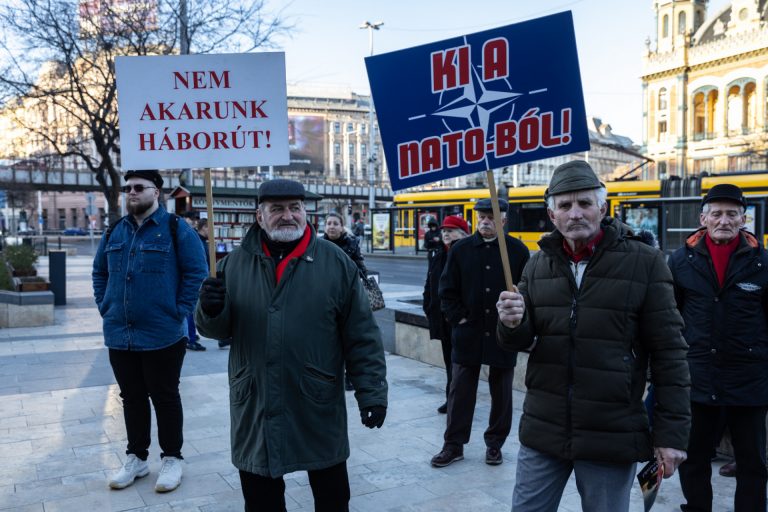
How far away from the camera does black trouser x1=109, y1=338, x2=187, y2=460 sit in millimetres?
4359

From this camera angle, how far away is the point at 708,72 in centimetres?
6303

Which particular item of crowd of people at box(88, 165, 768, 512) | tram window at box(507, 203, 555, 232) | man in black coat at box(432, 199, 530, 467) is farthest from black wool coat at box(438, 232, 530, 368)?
tram window at box(507, 203, 555, 232)

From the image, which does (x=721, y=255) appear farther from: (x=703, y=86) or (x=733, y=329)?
(x=703, y=86)

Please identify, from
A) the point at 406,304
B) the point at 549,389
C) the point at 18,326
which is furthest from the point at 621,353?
the point at 18,326

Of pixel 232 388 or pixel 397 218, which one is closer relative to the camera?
pixel 232 388

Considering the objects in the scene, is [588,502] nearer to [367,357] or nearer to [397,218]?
[367,357]

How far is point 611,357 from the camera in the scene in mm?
2607

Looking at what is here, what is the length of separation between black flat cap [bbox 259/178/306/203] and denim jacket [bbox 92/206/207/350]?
62.7 inches

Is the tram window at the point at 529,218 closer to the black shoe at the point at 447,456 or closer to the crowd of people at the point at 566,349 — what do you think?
the black shoe at the point at 447,456

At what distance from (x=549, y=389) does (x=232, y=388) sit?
141 cm

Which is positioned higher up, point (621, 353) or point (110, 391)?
point (621, 353)

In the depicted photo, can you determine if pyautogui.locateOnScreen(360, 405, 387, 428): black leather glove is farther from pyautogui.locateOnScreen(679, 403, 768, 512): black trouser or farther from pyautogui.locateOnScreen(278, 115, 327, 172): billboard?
pyautogui.locateOnScreen(278, 115, 327, 172): billboard

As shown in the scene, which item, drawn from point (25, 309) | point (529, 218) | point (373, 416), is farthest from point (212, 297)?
point (529, 218)

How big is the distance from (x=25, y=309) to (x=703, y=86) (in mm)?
65586
